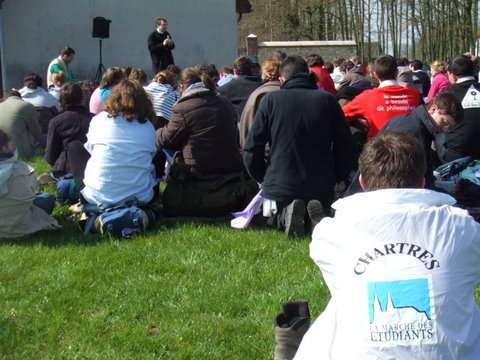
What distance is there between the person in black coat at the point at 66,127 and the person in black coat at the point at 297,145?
2.23m

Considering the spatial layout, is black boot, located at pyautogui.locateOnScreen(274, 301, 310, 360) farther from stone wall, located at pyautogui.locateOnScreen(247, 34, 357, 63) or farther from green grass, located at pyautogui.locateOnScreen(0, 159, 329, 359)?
stone wall, located at pyautogui.locateOnScreen(247, 34, 357, 63)

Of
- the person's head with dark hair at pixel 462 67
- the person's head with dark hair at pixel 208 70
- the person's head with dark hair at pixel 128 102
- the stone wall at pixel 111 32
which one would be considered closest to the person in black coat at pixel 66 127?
the person's head with dark hair at pixel 128 102

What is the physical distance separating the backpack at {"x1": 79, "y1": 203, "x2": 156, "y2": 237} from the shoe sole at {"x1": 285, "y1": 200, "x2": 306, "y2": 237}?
1365mm

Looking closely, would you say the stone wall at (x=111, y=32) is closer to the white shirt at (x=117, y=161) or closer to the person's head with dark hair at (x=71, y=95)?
the person's head with dark hair at (x=71, y=95)

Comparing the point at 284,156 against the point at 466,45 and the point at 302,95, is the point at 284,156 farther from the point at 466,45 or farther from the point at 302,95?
the point at 466,45

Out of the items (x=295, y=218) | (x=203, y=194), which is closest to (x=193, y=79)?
(x=203, y=194)

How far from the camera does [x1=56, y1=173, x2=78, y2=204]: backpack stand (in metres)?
7.89

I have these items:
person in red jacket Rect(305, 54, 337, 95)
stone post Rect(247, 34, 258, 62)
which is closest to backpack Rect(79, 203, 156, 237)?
person in red jacket Rect(305, 54, 337, 95)

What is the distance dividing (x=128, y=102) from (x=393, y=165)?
4.36m

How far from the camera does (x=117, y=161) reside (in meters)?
Answer: 6.86

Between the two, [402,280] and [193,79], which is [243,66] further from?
[402,280]

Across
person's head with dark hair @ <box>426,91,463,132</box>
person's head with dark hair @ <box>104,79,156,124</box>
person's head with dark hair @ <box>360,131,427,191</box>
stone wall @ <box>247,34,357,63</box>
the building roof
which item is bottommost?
person's head with dark hair @ <box>360,131,427,191</box>

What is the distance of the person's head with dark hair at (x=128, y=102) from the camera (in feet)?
22.5

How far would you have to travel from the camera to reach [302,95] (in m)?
6.45
